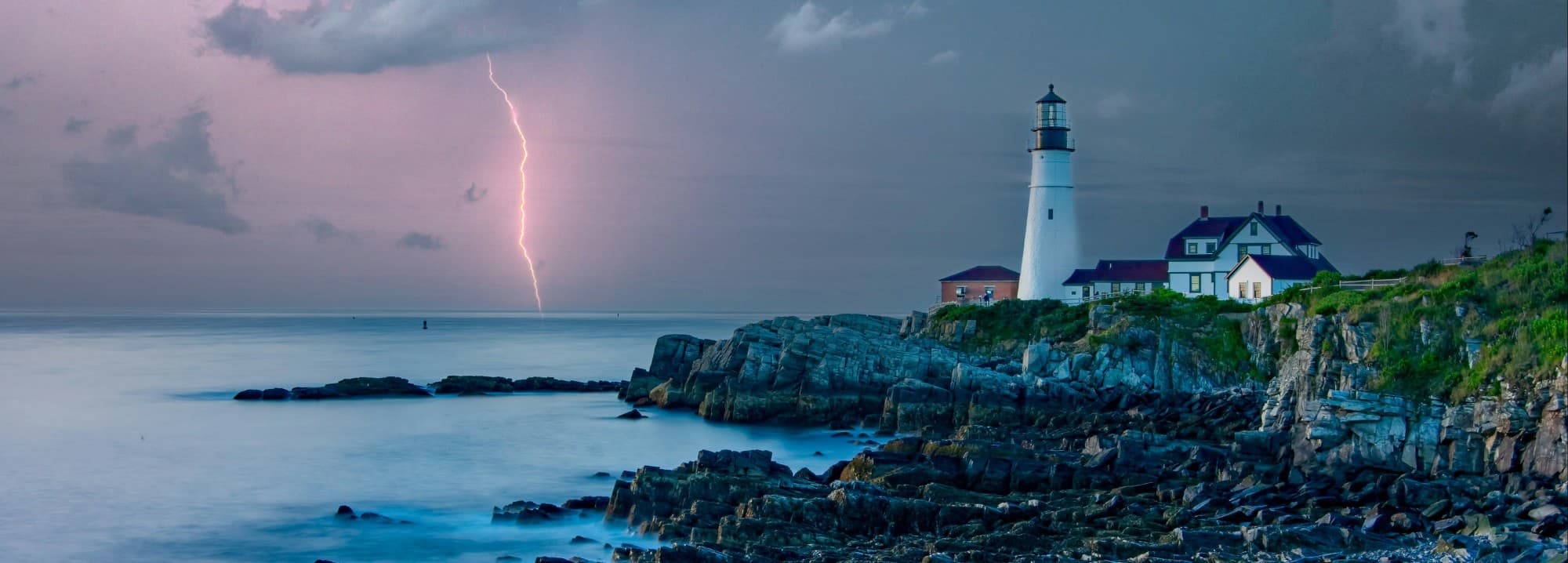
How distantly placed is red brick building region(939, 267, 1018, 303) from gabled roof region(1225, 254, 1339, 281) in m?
12.6

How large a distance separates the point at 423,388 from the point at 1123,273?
29.0 m

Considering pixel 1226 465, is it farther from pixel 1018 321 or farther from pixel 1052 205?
pixel 1052 205

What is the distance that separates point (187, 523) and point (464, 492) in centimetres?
503

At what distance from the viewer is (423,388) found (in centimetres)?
4884

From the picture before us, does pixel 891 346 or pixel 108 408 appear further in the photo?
pixel 108 408

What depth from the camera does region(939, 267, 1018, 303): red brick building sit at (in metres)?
62.1

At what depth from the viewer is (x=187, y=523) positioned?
76.0 ft

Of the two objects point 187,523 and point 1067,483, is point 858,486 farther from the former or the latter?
point 187,523

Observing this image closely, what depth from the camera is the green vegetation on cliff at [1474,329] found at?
2305 cm

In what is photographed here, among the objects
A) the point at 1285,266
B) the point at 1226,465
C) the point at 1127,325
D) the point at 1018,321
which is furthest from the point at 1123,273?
the point at 1226,465

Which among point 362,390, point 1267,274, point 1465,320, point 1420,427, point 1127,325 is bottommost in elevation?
point 362,390

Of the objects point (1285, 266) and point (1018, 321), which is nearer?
point (1018, 321)

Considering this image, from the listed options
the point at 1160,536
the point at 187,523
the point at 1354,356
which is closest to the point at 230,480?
the point at 187,523

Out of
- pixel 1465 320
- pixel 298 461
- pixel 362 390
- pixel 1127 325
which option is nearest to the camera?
pixel 1465 320
